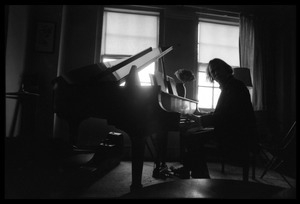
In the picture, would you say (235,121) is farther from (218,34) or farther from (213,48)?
(218,34)

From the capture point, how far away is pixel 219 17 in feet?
14.6

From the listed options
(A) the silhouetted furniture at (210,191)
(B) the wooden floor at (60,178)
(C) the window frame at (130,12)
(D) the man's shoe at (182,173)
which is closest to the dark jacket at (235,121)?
(B) the wooden floor at (60,178)

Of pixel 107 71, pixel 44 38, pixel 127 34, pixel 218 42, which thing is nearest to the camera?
pixel 107 71

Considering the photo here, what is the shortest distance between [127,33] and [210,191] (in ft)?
13.0

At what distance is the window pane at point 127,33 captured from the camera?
418 centimetres

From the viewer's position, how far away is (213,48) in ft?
14.6

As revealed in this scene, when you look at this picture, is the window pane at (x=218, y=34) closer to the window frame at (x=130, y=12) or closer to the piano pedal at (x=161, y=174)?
the window frame at (x=130, y=12)

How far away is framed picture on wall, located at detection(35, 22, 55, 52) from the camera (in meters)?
3.74

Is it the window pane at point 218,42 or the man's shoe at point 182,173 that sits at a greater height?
the window pane at point 218,42

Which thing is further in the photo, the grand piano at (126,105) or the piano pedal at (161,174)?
the piano pedal at (161,174)

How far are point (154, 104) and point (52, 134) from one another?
2.59m

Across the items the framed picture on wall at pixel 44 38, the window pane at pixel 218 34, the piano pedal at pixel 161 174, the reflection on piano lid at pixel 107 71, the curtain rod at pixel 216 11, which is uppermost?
the curtain rod at pixel 216 11

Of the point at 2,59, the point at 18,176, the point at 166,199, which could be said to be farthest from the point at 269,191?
the point at 18,176

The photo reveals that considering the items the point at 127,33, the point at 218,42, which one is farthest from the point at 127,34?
the point at 218,42
